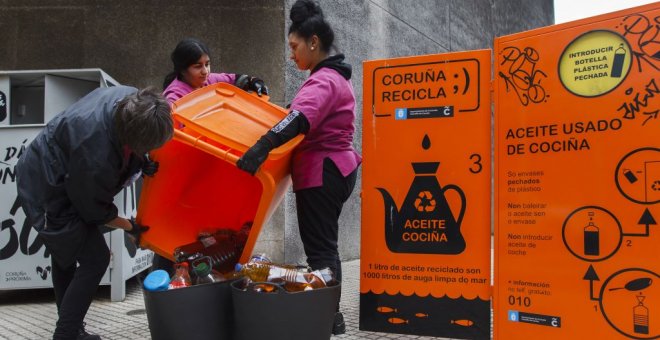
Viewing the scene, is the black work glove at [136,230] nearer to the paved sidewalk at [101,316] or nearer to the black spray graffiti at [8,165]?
the paved sidewalk at [101,316]

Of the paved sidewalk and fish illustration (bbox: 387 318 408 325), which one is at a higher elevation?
fish illustration (bbox: 387 318 408 325)

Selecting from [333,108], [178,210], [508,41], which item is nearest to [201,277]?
[178,210]

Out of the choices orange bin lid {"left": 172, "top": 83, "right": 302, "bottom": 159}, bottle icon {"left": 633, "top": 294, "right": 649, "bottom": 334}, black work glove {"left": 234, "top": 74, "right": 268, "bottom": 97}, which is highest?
Answer: black work glove {"left": 234, "top": 74, "right": 268, "bottom": 97}

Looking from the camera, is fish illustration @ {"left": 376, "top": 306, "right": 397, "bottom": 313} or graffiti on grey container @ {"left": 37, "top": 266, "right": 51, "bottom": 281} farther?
graffiti on grey container @ {"left": 37, "top": 266, "right": 51, "bottom": 281}

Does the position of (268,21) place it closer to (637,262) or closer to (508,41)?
(508,41)

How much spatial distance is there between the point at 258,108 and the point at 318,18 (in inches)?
22.8

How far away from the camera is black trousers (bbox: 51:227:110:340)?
8.16 feet

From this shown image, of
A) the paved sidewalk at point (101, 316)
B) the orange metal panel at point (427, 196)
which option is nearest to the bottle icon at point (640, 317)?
the orange metal panel at point (427, 196)

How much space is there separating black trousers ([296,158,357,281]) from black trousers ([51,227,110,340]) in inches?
40.7

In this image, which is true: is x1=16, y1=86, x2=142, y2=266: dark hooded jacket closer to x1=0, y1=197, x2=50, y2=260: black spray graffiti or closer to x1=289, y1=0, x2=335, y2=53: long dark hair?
x1=289, y1=0, x2=335, y2=53: long dark hair

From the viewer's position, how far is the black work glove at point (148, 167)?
255 centimetres

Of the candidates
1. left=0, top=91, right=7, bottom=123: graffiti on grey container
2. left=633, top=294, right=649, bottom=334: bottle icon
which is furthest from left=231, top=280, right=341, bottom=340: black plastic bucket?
left=0, top=91, right=7, bottom=123: graffiti on grey container

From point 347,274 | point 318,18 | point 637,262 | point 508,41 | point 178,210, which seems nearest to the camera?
point 637,262

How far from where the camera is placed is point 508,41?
8.47 ft
